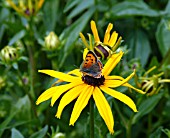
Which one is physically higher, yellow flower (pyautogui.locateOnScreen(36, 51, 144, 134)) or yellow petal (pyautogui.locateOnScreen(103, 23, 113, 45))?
yellow petal (pyautogui.locateOnScreen(103, 23, 113, 45))

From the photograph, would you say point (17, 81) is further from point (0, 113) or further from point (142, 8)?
point (142, 8)

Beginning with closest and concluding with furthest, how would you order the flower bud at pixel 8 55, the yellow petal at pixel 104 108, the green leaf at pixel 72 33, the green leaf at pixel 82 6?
the yellow petal at pixel 104 108 → the flower bud at pixel 8 55 → the green leaf at pixel 72 33 → the green leaf at pixel 82 6

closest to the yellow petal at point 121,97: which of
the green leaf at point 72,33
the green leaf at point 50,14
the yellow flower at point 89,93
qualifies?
the yellow flower at point 89,93

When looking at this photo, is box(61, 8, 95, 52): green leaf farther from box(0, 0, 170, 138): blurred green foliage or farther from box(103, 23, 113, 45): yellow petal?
box(103, 23, 113, 45): yellow petal

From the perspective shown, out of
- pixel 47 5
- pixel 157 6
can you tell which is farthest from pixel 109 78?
pixel 157 6

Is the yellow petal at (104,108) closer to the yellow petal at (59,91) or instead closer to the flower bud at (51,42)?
the yellow petal at (59,91)

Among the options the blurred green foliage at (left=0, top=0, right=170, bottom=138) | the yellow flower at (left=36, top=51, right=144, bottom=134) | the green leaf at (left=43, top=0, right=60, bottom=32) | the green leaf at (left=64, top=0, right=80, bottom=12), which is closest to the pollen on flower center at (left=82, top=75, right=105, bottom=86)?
the yellow flower at (left=36, top=51, right=144, bottom=134)
